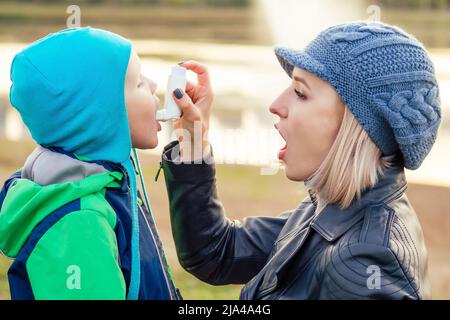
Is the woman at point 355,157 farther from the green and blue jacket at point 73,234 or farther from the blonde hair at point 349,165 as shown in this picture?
the green and blue jacket at point 73,234

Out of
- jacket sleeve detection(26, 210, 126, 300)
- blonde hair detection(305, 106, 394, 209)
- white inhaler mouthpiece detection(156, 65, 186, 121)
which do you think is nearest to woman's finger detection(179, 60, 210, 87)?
white inhaler mouthpiece detection(156, 65, 186, 121)

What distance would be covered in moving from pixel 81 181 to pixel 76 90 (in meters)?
0.26

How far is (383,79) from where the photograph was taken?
2.53 meters

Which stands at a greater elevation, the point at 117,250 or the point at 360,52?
the point at 360,52

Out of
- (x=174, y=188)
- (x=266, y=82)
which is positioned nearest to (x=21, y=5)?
(x=266, y=82)

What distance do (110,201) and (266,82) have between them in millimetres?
10873

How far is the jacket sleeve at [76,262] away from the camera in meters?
2.39

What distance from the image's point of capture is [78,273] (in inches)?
94.1

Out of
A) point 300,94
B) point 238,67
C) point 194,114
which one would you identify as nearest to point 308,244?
point 300,94

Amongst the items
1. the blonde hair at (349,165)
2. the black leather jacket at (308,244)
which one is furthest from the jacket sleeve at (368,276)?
the blonde hair at (349,165)

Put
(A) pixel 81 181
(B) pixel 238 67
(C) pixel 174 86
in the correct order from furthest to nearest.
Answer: (B) pixel 238 67
(C) pixel 174 86
(A) pixel 81 181

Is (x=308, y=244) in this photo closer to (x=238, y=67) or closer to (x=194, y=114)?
(x=194, y=114)
